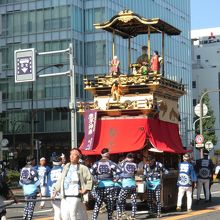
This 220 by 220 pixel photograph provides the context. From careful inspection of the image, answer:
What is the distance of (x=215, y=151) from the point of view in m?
85.7

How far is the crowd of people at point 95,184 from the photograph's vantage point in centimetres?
1056

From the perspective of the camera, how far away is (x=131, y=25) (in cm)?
2072

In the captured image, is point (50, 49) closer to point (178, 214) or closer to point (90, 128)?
point (90, 128)

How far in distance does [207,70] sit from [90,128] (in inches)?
3061

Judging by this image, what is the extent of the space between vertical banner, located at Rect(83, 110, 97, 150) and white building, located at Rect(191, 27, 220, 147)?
225 ft

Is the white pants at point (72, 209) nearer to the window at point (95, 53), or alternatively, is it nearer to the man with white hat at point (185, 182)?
the man with white hat at point (185, 182)

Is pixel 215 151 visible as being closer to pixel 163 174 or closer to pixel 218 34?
pixel 218 34

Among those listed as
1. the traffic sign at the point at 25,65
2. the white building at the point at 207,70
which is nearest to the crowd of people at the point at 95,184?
the traffic sign at the point at 25,65

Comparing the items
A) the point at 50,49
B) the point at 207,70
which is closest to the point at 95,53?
the point at 50,49

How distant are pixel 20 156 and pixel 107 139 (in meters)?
43.3

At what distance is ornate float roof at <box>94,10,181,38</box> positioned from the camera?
19.7 metres

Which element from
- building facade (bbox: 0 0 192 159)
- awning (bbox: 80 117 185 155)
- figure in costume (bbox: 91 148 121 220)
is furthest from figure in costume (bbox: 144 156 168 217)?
building facade (bbox: 0 0 192 159)

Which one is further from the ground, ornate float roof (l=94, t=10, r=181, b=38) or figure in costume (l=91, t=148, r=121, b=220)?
ornate float roof (l=94, t=10, r=181, b=38)

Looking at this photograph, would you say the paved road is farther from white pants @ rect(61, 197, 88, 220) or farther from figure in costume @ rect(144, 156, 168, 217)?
white pants @ rect(61, 197, 88, 220)
